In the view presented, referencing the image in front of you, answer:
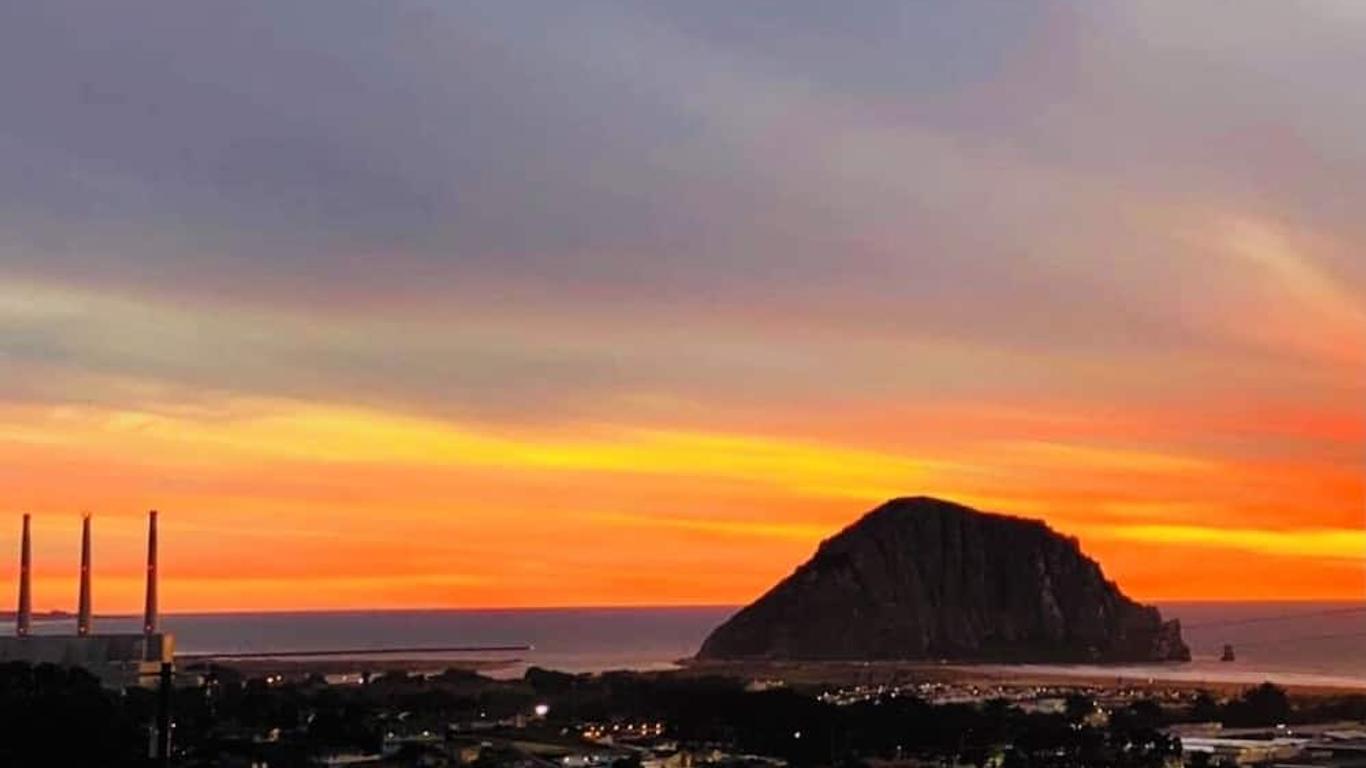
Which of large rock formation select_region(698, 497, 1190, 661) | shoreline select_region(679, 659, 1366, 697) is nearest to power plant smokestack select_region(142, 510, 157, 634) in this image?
shoreline select_region(679, 659, 1366, 697)

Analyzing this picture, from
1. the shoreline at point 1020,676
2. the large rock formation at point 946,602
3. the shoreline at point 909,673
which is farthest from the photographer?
the large rock formation at point 946,602

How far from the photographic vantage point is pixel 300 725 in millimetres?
57969

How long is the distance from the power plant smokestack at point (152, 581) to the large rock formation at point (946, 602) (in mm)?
65332

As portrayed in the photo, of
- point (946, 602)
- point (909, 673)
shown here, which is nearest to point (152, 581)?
point (909, 673)

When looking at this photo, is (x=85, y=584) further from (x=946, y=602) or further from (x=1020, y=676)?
(x=946, y=602)

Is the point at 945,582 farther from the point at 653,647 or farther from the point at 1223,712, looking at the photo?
the point at 1223,712

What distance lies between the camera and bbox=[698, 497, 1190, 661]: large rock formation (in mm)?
156375

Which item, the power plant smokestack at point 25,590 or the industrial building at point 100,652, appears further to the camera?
the power plant smokestack at point 25,590

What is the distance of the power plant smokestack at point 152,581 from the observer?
89.8 meters

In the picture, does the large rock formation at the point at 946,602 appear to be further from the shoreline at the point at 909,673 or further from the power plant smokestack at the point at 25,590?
the power plant smokestack at the point at 25,590

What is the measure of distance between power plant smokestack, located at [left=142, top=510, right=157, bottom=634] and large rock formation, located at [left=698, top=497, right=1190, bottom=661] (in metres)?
65.3

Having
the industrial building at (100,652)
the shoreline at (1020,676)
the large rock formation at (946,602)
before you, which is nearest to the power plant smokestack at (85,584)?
the industrial building at (100,652)

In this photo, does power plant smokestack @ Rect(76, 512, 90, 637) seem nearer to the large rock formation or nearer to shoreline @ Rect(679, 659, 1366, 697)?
shoreline @ Rect(679, 659, 1366, 697)

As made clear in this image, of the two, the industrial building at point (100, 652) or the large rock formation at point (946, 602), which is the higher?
the large rock formation at point (946, 602)
